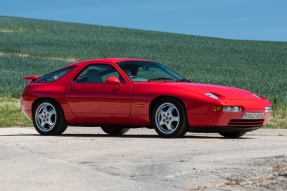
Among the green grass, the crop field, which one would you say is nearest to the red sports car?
the green grass

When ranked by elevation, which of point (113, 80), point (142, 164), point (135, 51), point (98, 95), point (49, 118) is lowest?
point (142, 164)

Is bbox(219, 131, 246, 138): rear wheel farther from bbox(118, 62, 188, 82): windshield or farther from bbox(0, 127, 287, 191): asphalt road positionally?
bbox(118, 62, 188, 82): windshield

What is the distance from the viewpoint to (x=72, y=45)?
228 feet

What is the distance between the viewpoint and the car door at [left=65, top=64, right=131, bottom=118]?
42.9 feet

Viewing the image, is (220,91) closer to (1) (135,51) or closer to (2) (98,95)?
(2) (98,95)

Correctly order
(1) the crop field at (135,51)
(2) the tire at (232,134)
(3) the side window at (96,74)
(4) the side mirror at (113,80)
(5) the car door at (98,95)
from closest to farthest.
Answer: (4) the side mirror at (113,80), (5) the car door at (98,95), (3) the side window at (96,74), (2) the tire at (232,134), (1) the crop field at (135,51)

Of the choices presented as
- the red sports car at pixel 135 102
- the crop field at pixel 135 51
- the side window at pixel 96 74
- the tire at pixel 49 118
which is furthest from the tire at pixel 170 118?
the crop field at pixel 135 51

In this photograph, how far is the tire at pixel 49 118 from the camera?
542 inches

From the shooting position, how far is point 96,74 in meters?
13.7

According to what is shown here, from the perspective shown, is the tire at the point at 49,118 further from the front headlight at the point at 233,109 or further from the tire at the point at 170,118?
the front headlight at the point at 233,109

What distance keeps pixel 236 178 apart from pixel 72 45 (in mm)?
62650

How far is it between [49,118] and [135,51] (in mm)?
51675

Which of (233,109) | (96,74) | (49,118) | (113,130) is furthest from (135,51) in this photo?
(233,109)

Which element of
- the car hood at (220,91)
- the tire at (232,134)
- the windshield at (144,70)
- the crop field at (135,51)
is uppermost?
the crop field at (135,51)
